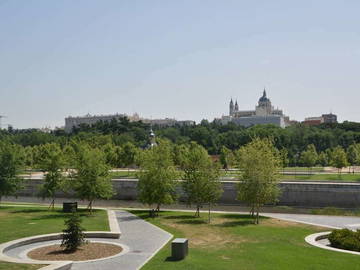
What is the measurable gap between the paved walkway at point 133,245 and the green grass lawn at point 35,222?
1.58m

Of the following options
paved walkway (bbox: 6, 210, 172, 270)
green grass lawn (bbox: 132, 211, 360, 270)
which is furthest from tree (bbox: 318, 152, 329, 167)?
paved walkway (bbox: 6, 210, 172, 270)

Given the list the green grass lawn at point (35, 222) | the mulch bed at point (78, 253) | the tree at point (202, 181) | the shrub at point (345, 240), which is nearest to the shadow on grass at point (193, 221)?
the tree at point (202, 181)

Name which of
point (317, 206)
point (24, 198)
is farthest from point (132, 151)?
point (317, 206)

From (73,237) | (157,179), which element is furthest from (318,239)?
(157,179)

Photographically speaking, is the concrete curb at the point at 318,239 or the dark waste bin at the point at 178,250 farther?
the concrete curb at the point at 318,239

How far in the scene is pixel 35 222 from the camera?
2945cm

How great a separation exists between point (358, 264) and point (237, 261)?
190 inches

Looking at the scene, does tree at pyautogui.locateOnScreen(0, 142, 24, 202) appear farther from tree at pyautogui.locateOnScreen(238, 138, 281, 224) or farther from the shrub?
the shrub

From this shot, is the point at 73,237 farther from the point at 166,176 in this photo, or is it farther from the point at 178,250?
the point at 166,176

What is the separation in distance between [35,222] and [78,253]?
9795 millimetres

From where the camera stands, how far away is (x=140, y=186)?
115 ft

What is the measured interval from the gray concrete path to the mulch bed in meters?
0.81

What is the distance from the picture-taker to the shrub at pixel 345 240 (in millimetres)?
21844

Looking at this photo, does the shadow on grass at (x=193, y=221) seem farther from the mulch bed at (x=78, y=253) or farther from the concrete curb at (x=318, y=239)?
the mulch bed at (x=78, y=253)
